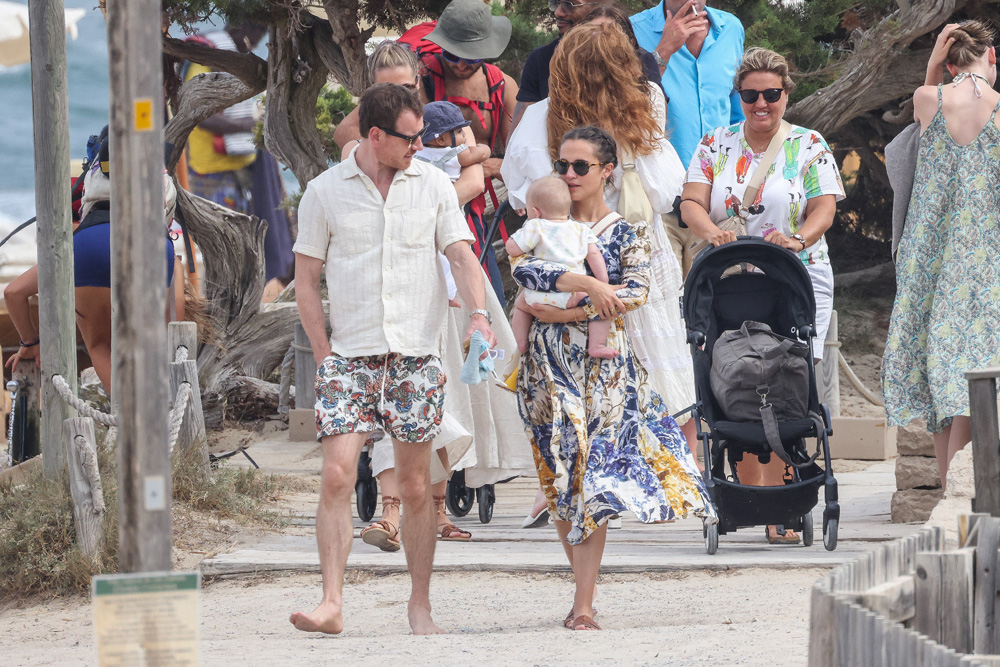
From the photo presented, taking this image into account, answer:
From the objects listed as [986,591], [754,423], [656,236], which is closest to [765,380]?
[754,423]

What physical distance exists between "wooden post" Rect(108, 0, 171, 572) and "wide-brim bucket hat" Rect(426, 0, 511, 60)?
330cm

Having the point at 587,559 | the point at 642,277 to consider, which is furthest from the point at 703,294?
the point at 587,559

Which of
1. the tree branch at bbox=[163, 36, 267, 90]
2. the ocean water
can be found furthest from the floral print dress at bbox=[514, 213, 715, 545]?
the ocean water

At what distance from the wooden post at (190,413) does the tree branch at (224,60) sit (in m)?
3.88

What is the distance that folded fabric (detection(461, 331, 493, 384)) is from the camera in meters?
3.97

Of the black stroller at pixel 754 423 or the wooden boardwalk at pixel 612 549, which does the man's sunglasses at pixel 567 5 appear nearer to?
the black stroller at pixel 754 423

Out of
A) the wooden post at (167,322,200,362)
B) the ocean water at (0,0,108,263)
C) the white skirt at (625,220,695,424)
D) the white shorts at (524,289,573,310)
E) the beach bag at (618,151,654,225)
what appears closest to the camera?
the white shorts at (524,289,573,310)

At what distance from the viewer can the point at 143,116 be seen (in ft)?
8.15

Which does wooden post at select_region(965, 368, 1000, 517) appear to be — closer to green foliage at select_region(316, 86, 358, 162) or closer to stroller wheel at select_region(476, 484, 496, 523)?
stroller wheel at select_region(476, 484, 496, 523)

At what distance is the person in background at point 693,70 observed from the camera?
Result: 19.2ft

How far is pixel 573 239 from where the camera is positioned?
4.26 meters

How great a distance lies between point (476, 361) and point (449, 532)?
1.90 m

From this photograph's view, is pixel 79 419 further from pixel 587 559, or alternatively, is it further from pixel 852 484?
pixel 852 484

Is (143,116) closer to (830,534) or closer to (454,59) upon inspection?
(830,534)
